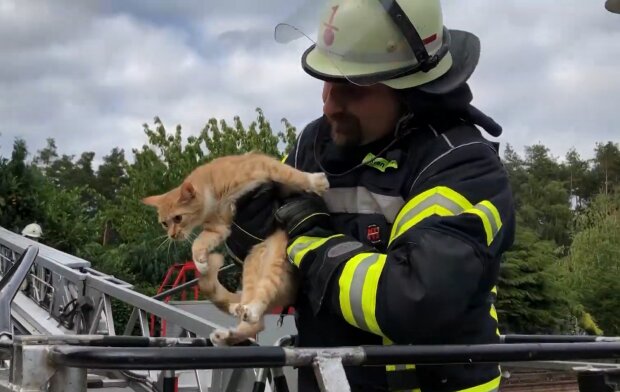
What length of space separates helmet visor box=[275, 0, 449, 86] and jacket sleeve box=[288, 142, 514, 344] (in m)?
0.30

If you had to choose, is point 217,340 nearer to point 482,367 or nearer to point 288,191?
point 288,191

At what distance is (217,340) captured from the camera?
2.24 meters

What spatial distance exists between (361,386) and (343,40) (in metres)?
0.97

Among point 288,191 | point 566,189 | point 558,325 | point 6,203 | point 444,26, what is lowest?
point 558,325

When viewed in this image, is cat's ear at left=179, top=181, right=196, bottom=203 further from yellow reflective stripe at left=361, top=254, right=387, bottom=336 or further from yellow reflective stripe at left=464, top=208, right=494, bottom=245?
yellow reflective stripe at left=464, top=208, right=494, bottom=245

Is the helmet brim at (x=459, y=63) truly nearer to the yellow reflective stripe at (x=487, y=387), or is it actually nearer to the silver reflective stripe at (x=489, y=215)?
the silver reflective stripe at (x=489, y=215)

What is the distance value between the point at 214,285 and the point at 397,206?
2.43 feet

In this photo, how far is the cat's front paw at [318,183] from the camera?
228cm

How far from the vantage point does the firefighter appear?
5.85 ft

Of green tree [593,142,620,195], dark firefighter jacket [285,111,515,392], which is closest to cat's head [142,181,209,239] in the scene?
dark firefighter jacket [285,111,515,392]

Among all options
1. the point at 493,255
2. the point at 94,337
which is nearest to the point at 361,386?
the point at 493,255

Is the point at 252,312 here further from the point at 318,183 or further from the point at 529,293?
the point at 529,293

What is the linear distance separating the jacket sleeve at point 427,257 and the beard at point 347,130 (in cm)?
29

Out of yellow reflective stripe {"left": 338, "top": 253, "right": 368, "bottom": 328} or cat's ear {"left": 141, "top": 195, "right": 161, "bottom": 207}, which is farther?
cat's ear {"left": 141, "top": 195, "right": 161, "bottom": 207}
